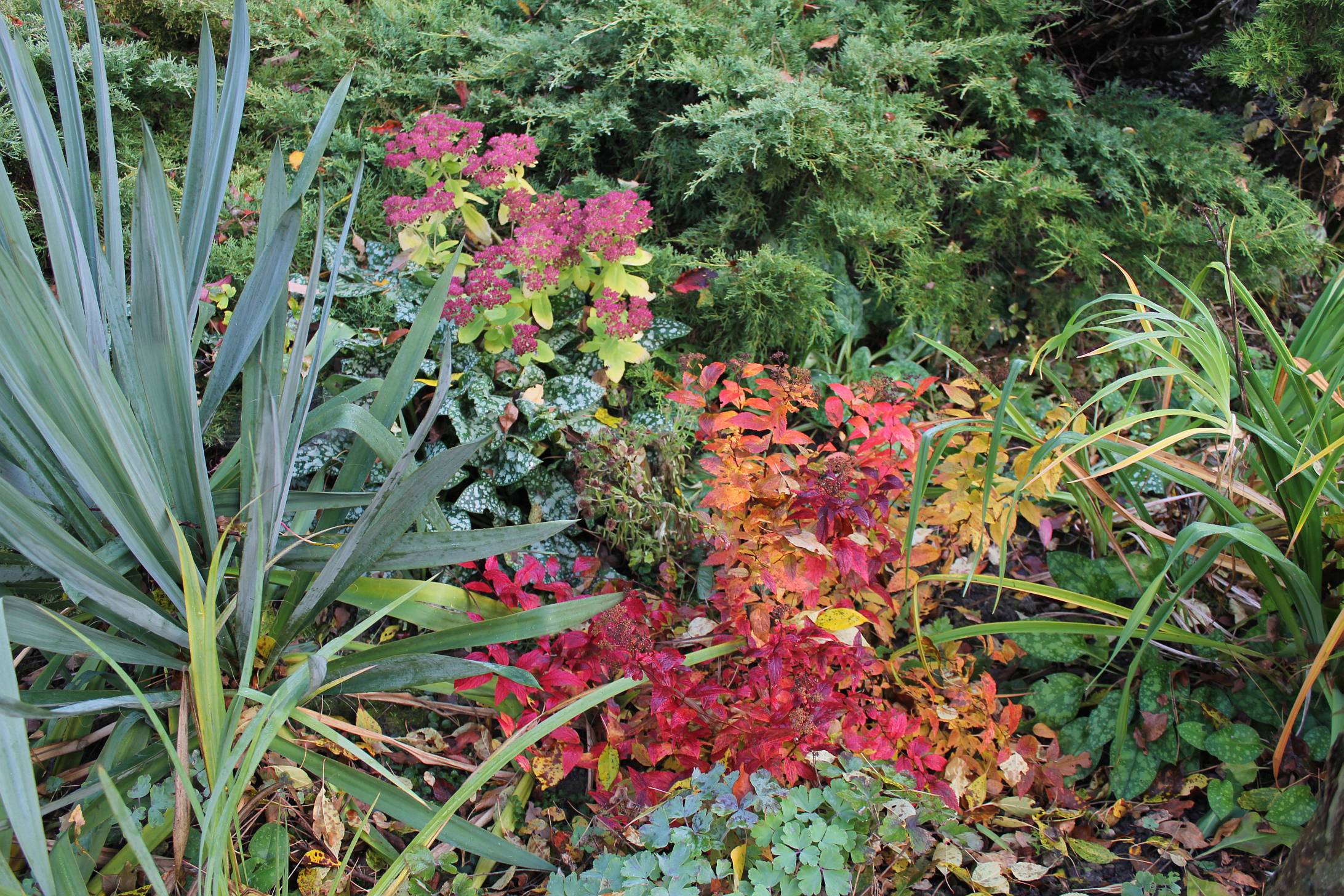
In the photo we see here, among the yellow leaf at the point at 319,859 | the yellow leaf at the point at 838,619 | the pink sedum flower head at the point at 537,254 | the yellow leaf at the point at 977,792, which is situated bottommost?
the yellow leaf at the point at 319,859

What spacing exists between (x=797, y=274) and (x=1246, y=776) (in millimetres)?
1557

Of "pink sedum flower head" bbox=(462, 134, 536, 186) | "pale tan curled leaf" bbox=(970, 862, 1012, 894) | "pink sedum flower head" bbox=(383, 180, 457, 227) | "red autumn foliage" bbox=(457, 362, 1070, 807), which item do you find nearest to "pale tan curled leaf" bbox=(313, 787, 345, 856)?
"red autumn foliage" bbox=(457, 362, 1070, 807)

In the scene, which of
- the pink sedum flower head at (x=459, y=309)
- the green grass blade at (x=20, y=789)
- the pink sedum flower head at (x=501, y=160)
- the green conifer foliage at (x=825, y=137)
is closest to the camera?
the green grass blade at (x=20, y=789)

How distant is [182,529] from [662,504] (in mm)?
1009

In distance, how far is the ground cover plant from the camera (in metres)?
1.49

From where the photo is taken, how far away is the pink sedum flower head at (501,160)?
7.45 ft

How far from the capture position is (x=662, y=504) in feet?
7.03

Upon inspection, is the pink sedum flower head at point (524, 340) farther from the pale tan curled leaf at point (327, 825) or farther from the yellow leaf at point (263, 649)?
the pale tan curled leaf at point (327, 825)

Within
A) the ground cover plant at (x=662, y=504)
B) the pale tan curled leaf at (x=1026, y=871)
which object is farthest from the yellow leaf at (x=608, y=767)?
the pale tan curled leaf at (x=1026, y=871)

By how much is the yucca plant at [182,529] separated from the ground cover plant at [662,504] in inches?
0.4

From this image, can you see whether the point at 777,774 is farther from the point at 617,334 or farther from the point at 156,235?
the point at 156,235

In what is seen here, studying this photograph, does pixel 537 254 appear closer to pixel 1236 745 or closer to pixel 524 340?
pixel 524 340

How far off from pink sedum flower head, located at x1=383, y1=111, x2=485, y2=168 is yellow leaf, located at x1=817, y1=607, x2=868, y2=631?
1.48 meters

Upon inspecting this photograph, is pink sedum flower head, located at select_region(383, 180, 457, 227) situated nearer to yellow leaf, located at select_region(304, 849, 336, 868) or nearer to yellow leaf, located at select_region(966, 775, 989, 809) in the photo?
yellow leaf, located at select_region(304, 849, 336, 868)
